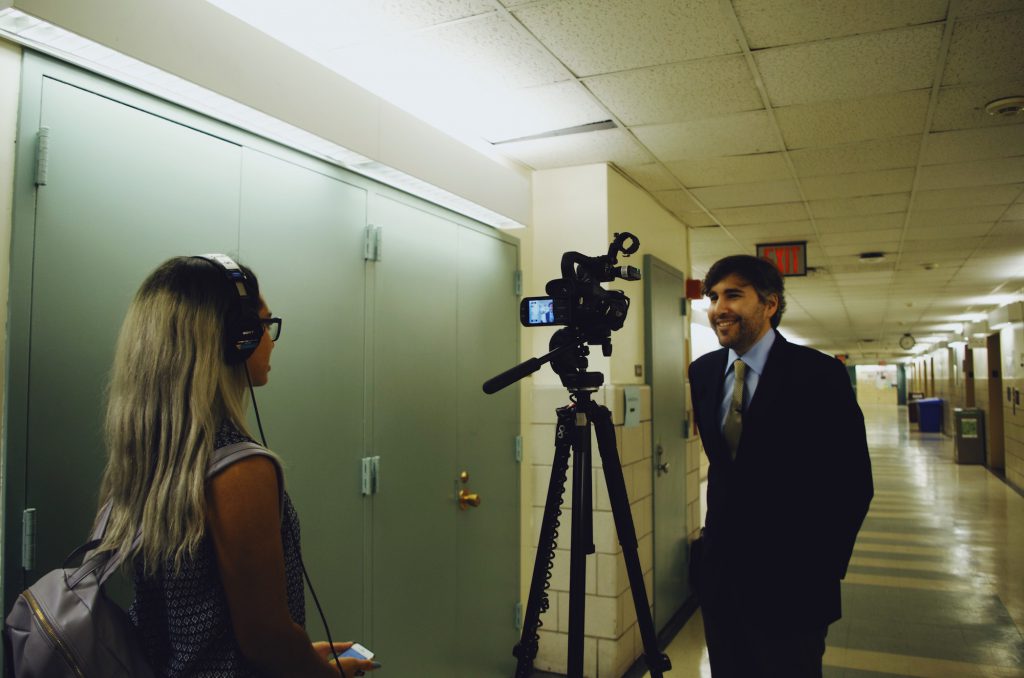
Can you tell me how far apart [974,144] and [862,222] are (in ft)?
5.36

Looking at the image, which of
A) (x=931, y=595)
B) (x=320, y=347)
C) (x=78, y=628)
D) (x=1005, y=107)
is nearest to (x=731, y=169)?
(x=1005, y=107)

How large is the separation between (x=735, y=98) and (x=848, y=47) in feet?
1.62

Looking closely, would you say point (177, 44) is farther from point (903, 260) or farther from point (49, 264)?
point (903, 260)

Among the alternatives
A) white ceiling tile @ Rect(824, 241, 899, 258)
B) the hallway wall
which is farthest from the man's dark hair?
the hallway wall

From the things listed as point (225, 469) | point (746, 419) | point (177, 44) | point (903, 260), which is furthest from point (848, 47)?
point (903, 260)

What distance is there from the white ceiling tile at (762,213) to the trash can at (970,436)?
835 centimetres

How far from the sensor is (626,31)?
2154mm

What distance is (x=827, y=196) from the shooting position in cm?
416

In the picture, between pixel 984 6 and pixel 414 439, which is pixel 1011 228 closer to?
pixel 984 6

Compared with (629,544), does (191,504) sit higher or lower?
higher

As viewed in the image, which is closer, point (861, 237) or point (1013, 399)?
point (861, 237)

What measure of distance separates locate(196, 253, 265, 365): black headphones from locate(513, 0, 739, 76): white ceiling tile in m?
1.33

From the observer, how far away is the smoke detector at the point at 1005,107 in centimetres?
269

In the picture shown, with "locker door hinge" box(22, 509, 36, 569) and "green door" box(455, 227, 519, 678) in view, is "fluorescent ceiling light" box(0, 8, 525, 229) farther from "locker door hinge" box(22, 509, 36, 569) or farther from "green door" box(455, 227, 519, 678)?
"locker door hinge" box(22, 509, 36, 569)
